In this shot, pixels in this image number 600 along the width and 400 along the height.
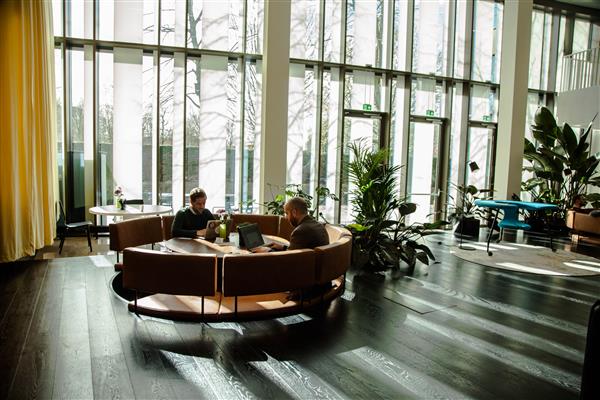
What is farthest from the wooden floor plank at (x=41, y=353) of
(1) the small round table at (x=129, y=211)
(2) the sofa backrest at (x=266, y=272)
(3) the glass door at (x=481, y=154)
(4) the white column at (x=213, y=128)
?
(3) the glass door at (x=481, y=154)

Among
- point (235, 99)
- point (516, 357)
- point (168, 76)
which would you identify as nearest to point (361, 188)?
point (516, 357)

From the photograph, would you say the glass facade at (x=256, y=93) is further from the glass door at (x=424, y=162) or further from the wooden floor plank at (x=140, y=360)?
the wooden floor plank at (x=140, y=360)

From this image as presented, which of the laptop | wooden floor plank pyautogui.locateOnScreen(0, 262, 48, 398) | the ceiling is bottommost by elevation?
wooden floor plank pyautogui.locateOnScreen(0, 262, 48, 398)

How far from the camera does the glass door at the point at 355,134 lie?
10148 mm

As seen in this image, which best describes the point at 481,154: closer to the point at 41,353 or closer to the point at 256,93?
the point at 256,93

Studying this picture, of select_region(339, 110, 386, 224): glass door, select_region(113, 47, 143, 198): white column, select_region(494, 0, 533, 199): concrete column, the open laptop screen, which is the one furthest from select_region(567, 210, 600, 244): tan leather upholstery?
select_region(113, 47, 143, 198): white column

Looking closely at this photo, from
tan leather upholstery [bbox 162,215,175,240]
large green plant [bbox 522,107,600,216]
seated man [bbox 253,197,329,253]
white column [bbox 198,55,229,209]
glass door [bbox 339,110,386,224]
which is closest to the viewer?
seated man [bbox 253,197,329,253]

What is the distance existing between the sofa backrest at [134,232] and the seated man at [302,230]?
1.92m

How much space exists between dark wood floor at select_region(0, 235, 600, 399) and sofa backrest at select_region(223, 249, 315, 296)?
38 centimetres

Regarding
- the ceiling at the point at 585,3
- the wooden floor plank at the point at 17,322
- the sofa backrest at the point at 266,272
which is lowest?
the wooden floor plank at the point at 17,322

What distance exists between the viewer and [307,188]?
9.90 m

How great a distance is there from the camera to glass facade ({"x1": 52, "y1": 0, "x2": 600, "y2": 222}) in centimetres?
826

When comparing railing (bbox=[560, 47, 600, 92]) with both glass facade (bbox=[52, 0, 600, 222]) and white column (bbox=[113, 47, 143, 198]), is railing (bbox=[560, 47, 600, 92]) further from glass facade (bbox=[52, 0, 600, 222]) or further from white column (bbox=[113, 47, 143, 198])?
white column (bbox=[113, 47, 143, 198])

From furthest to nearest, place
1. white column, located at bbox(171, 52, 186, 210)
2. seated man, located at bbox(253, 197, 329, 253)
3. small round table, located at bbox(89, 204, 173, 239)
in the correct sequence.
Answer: white column, located at bbox(171, 52, 186, 210)
small round table, located at bbox(89, 204, 173, 239)
seated man, located at bbox(253, 197, 329, 253)
